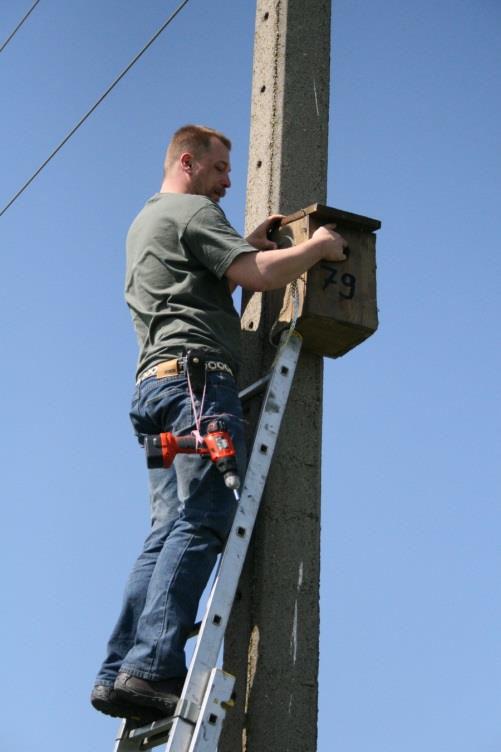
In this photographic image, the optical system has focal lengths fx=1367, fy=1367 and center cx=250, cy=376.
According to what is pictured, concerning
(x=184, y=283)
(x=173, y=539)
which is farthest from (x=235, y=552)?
(x=184, y=283)

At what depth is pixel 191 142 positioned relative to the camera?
14.8ft

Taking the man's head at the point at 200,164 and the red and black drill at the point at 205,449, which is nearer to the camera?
the red and black drill at the point at 205,449

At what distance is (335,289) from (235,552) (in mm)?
953

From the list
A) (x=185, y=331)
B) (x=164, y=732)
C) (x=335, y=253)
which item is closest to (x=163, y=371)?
(x=185, y=331)

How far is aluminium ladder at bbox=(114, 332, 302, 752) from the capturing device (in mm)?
3516

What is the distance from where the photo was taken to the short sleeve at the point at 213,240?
13.4 feet

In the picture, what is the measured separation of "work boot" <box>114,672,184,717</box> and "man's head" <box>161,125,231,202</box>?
1647mm

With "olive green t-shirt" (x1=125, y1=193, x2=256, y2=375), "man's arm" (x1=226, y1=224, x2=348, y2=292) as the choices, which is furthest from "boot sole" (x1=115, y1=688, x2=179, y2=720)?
"man's arm" (x1=226, y1=224, x2=348, y2=292)

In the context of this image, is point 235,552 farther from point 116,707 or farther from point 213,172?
point 213,172

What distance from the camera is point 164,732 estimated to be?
374 centimetres

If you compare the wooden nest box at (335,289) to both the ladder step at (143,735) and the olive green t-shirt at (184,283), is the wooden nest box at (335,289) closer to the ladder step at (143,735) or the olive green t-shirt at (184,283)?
the olive green t-shirt at (184,283)

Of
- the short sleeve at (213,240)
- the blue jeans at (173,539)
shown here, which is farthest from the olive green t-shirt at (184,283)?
the blue jeans at (173,539)

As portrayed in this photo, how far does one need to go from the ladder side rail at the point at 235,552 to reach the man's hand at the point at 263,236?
13.0 inches

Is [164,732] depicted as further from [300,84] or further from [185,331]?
[300,84]
